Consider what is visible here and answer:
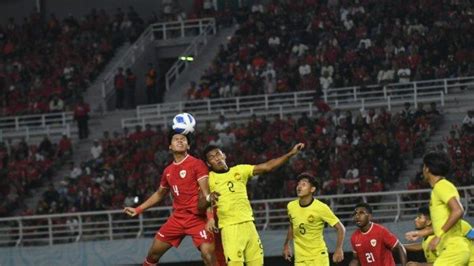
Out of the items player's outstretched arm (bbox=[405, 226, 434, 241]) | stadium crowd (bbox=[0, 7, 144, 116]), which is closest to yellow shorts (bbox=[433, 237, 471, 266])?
player's outstretched arm (bbox=[405, 226, 434, 241])

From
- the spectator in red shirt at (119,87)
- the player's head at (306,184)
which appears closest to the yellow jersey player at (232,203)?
the player's head at (306,184)

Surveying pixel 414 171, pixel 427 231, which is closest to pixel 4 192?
pixel 414 171

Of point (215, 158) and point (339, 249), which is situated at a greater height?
point (215, 158)

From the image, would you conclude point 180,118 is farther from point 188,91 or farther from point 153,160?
point 188,91

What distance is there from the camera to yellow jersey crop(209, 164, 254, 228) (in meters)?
16.7

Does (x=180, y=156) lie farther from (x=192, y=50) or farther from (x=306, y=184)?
(x=192, y=50)

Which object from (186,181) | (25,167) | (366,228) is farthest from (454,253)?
(25,167)

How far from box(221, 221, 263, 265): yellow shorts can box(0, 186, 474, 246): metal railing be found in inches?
399

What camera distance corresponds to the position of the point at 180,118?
16.7 meters

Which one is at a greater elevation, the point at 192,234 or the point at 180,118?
the point at 180,118

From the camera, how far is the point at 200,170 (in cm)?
1658

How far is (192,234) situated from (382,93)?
19702mm

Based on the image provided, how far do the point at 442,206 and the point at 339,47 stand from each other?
23.3 meters

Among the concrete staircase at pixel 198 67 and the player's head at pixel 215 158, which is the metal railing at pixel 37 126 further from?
the player's head at pixel 215 158
